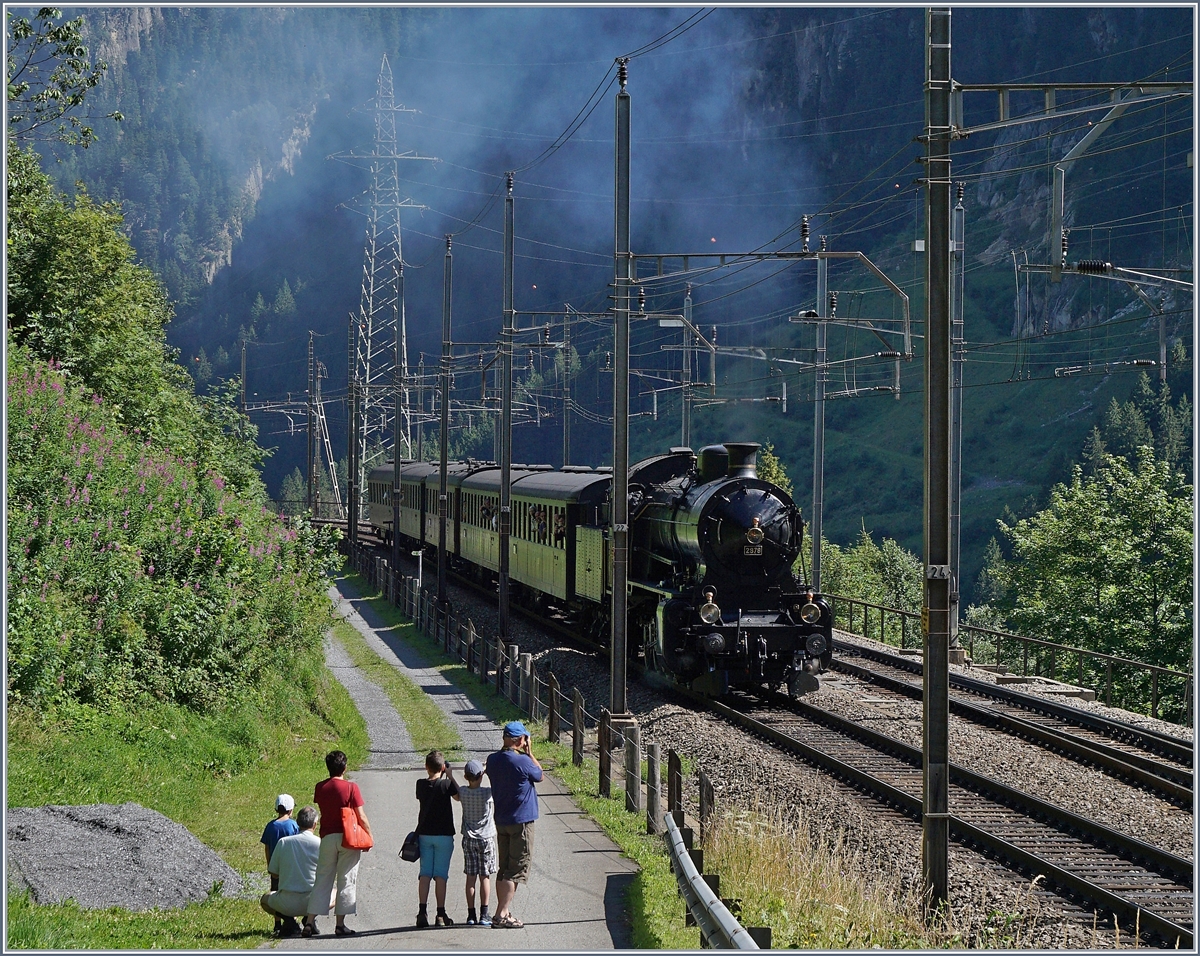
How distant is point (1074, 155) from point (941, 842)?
8427 millimetres

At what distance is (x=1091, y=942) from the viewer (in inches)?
402

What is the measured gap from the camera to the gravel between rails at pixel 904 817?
10.8 meters

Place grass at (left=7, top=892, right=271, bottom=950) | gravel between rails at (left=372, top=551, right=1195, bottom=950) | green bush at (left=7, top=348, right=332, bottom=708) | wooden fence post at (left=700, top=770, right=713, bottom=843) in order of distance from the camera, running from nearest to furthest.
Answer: grass at (left=7, top=892, right=271, bottom=950), gravel between rails at (left=372, top=551, right=1195, bottom=950), wooden fence post at (left=700, top=770, right=713, bottom=843), green bush at (left=7, top=348, right=332, bottom=708)

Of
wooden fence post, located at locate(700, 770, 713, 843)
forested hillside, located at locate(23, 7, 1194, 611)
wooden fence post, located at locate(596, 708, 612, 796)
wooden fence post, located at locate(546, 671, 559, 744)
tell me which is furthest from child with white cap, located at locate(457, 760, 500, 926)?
forested hillside, located at locate(23, 7, 1194, 611)

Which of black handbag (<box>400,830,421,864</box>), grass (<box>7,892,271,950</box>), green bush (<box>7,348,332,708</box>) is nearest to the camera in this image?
grass (<box>7,892,271,950</box>)

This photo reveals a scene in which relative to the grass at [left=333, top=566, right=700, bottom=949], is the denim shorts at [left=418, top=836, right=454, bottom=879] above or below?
above

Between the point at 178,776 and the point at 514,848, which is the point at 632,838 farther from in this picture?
the point at 178,776

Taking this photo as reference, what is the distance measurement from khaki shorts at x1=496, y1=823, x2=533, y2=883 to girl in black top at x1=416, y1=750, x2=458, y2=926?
18.5 inches

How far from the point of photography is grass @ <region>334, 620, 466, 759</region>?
1933 cm

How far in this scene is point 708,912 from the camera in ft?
26.8

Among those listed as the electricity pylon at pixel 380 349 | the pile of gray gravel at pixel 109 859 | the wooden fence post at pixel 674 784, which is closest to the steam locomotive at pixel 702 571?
the wooden fence post at pixel 674 784

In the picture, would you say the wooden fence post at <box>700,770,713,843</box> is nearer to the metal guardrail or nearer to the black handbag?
the metal guardrail

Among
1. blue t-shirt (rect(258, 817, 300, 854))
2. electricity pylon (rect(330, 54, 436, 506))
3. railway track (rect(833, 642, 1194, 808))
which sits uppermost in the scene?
electricity pylon (rect(330, 54, 436, 506))

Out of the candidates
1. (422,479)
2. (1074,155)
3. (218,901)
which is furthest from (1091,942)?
(422,479)
